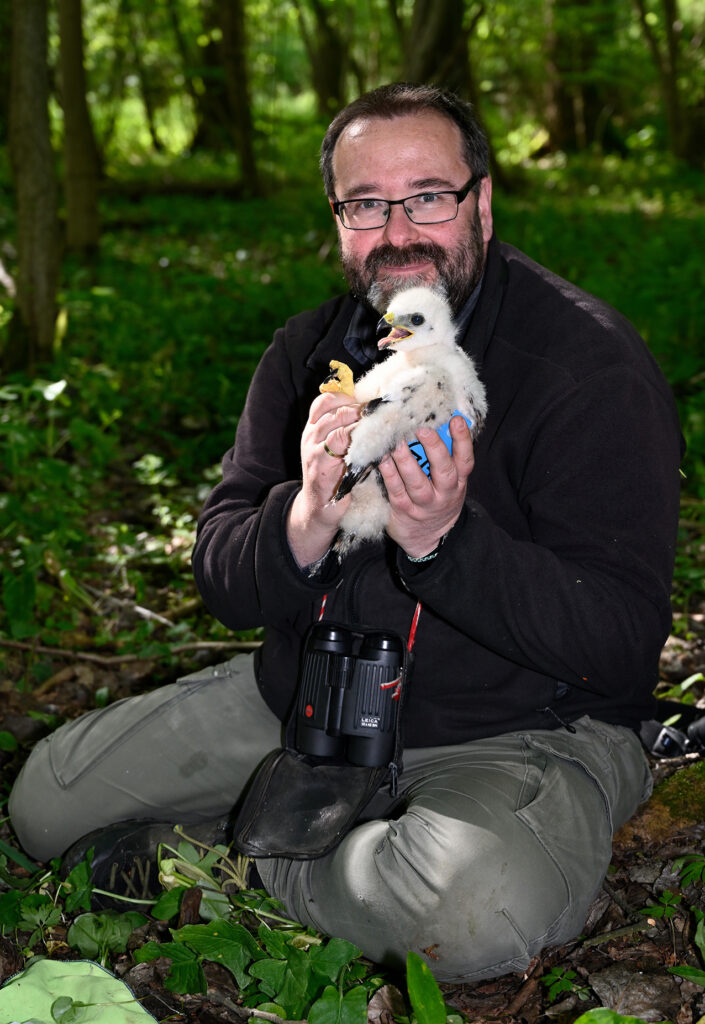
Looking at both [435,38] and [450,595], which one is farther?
[435,38]

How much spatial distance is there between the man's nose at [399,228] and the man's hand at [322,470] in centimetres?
78

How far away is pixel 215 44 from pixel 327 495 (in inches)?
884

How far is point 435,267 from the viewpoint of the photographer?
293 cm

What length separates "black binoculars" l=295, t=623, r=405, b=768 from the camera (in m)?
2.70

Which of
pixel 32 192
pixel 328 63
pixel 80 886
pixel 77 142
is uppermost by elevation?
pixel 328 63

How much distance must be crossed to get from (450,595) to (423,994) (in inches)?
37.4

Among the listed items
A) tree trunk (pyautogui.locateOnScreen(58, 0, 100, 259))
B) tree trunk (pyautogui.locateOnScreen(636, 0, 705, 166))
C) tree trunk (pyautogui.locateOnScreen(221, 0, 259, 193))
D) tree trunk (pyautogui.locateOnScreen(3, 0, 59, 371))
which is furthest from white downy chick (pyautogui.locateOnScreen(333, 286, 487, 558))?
tree trunk (pyautogui.locateOnScreen(636, 0, 705, 166))

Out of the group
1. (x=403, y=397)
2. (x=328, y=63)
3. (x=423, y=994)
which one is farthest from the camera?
(x=328, y=63)

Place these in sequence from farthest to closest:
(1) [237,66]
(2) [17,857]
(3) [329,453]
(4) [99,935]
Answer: (1) [237,66], (2) [17,857], (4) [99,935], (3) [329,453]

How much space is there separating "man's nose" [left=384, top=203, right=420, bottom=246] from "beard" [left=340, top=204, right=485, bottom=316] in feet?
0.07

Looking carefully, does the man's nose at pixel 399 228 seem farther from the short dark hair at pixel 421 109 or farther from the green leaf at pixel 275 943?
the green leaf at pixel 275 943

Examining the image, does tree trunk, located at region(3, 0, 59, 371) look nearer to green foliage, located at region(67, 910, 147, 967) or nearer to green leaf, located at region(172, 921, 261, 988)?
green foliage, located at region(67, 910, 147, 967)

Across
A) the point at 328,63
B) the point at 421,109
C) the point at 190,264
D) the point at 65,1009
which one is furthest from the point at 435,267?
the point at 328,63

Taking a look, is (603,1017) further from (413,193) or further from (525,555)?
(413,193)
